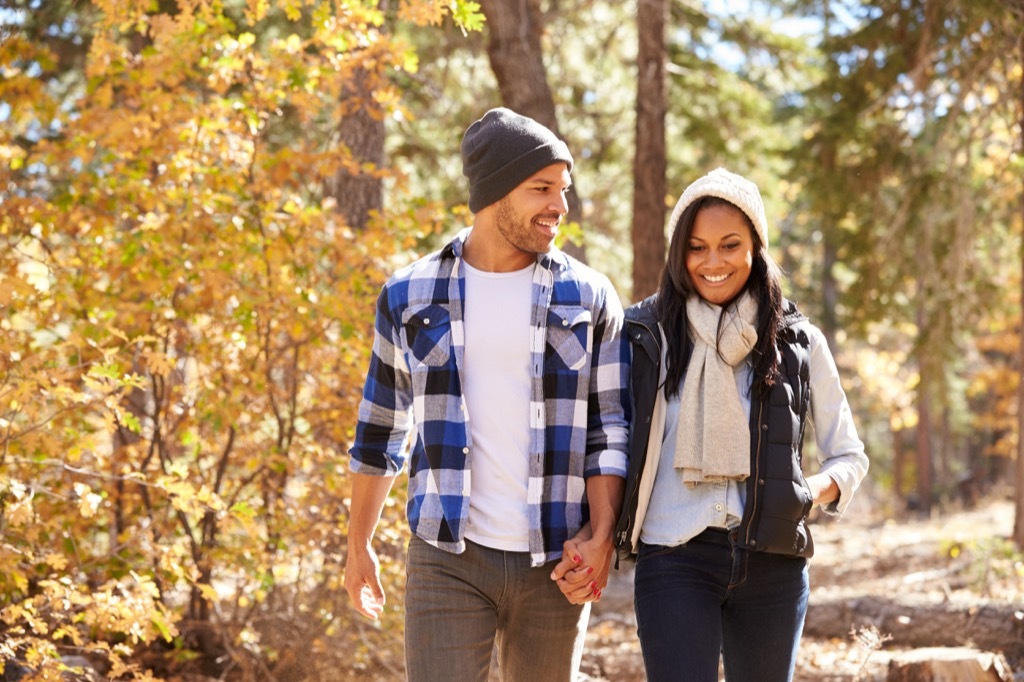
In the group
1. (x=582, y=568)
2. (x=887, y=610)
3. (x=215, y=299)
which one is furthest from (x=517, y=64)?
(x=582, y=568)

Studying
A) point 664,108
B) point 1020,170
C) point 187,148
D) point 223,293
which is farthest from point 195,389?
point 1020,170

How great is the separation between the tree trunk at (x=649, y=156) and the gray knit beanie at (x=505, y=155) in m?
7.29

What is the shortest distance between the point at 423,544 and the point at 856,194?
427 inches

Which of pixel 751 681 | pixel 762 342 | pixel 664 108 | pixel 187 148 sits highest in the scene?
pixel 664 108

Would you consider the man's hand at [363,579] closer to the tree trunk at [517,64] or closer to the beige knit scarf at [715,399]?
the beige knit scarf at [715,399]

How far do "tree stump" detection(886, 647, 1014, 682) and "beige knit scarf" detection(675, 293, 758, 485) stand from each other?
280 cm

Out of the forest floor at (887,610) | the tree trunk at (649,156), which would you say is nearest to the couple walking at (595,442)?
the forest floor at (887,610)

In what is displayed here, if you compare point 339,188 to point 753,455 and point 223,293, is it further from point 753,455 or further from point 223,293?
point 753,455

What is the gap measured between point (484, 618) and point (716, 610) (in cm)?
70

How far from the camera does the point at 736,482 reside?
10.8 feet

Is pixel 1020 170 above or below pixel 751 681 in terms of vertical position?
above

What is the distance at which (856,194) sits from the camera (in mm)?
12914

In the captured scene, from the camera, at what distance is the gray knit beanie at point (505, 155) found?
3334 mm

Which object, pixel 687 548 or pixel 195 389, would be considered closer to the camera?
pixel 687 548
